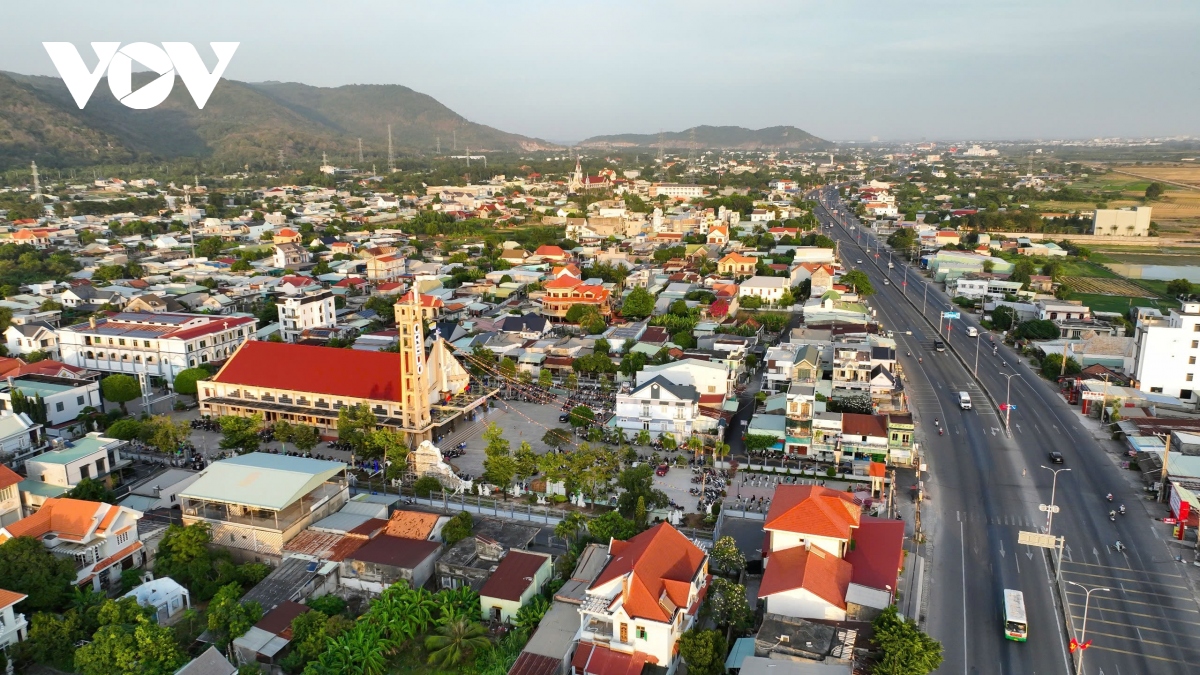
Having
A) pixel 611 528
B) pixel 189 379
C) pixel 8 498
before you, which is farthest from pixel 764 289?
pixel 8 498

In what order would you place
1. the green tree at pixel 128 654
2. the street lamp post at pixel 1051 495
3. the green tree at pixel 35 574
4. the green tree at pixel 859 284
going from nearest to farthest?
1. the green tree at pixel 128 654
2. the green tree at pixel 35 574
3. the street lamp post at pixel 1051 495
4. the green tree at pixel 859 284

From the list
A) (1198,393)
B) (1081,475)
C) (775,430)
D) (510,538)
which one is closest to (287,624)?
(510,538)

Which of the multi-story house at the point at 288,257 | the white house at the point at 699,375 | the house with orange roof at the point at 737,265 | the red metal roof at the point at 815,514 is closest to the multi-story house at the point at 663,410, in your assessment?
the white house at the point at 699,375

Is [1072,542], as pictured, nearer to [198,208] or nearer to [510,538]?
[510,538]

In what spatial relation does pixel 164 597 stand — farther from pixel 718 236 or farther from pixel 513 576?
pixel 718 236

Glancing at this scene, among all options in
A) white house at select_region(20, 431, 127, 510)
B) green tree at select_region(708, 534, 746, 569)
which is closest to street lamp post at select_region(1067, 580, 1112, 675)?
green tree at select_region(708, 534, 746, 569)

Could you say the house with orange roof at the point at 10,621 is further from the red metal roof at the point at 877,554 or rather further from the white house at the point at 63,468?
the red metal roof at the point at 877,554

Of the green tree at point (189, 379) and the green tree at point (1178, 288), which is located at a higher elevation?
the green tree at point (1178, 288)
